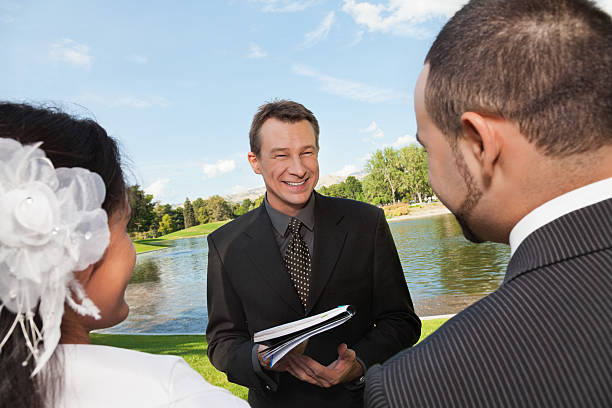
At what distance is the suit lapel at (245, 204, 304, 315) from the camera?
317 cm

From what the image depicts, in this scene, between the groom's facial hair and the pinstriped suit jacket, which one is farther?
the groom's facial hair

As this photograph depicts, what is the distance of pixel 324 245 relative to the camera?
3299 millimetres

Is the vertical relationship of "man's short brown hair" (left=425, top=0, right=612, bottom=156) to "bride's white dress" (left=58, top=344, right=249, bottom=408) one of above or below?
above

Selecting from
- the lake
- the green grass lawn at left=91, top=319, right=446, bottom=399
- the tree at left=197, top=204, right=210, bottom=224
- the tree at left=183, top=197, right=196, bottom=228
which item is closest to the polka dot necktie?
the green grass lawn at left=91, top=319, right=446, bottom=399

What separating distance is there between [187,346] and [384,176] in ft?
327

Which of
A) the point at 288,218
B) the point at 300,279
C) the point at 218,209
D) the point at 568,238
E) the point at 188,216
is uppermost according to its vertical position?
the point at 218,209

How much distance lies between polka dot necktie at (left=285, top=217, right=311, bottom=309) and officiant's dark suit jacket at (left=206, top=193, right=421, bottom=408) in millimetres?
103

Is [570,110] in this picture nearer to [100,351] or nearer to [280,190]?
[100,351]

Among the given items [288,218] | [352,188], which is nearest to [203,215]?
[352,188]

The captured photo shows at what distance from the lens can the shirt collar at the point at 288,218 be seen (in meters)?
3.50

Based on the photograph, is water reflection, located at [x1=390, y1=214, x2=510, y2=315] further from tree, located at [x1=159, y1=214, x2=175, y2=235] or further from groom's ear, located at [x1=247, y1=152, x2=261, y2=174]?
tree, located at [x1=159, y1=214, x2=175, y2=235]

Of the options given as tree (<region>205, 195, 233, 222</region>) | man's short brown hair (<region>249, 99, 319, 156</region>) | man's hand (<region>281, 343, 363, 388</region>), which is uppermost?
tree (<region>205, 195, 233, 222</region>)

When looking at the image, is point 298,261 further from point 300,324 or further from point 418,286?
point 418,286

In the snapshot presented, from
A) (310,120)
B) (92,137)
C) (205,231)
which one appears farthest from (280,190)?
(205,231)
